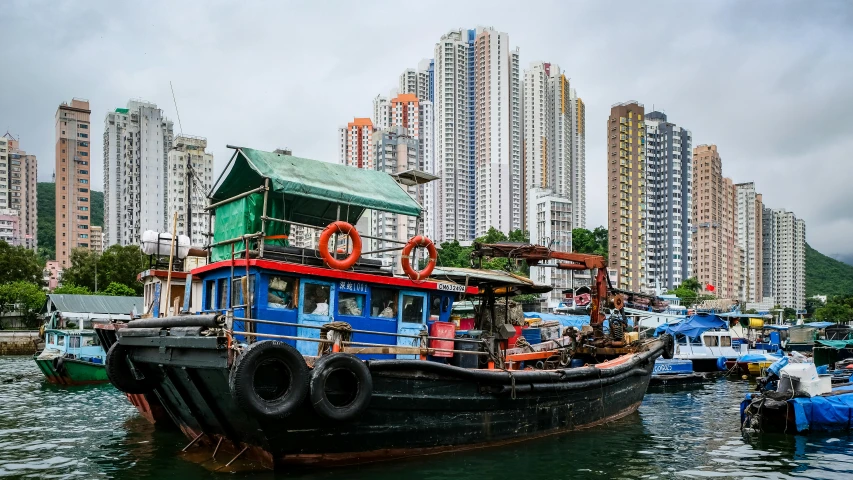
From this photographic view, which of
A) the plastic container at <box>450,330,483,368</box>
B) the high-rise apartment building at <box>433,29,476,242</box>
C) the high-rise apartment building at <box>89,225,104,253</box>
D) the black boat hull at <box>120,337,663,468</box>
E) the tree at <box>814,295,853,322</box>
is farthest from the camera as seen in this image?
the high-rise apartment building at <box>89,225,104,253</box>

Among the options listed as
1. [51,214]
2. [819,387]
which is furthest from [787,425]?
[51,214]

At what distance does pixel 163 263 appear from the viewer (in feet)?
53.7

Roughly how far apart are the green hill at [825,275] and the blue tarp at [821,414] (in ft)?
416

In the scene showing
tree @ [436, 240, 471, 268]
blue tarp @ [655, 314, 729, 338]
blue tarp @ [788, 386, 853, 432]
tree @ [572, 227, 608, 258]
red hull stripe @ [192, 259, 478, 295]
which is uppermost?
tree @ [572, 227, 608, 258]

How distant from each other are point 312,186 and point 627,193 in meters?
74.5

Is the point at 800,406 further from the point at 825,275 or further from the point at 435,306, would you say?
the point at 825,275

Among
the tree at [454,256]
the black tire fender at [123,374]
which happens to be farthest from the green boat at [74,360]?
the tree at [454,256]

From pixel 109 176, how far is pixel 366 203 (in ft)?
290

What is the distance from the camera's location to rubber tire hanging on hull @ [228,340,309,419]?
27.6 ft

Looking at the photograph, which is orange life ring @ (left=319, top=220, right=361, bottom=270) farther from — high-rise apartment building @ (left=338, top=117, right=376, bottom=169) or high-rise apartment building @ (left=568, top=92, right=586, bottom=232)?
high-rise apartment building @ (left=568, top=92, right=586, bottom=232)

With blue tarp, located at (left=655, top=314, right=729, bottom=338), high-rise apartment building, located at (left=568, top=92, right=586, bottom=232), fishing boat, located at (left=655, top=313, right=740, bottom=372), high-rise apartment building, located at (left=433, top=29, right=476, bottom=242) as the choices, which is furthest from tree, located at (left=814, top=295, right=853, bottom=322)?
blue tarp, located at (left=655, top=314, right=729, bottom=338)

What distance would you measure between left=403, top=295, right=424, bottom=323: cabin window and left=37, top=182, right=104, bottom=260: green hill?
3274 inches

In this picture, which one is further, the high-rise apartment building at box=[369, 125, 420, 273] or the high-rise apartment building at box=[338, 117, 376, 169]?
the high-rise apartment building at box=[338, 117, 376, 169]

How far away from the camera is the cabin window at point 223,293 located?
10.9m
